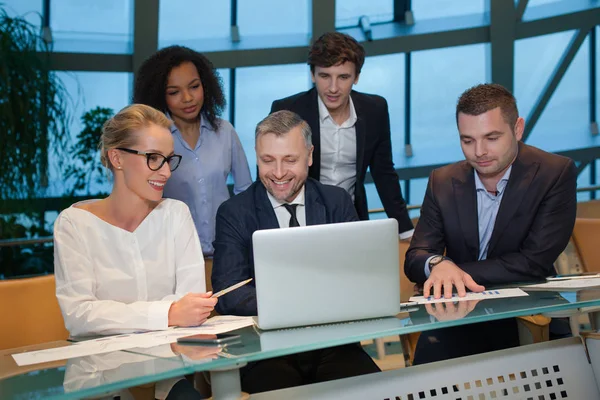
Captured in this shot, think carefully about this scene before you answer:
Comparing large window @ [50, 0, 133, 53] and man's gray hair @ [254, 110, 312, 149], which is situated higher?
large window @ [50, 0, 133, 53]

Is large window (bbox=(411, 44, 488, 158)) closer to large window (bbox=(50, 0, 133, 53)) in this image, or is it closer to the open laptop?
large window (bbox=(50, 0, 133, 53))

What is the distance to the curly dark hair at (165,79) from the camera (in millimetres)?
3096

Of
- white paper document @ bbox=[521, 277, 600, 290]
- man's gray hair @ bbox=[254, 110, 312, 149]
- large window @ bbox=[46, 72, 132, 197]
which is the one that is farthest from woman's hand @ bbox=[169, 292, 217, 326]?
large window @ bbox=[46, 72, 132, 197]

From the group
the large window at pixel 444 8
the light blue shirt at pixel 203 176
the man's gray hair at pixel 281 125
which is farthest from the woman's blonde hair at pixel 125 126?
the large window at pixel 444 8

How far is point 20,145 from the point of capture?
640 cm

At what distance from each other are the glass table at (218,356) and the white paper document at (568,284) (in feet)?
0.77

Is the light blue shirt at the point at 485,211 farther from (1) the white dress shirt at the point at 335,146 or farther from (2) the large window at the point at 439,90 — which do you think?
(2) the large window at the point at 439,90

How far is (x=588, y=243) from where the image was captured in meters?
3.09

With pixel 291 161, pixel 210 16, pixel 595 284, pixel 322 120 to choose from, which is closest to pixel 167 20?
pixel 210 16

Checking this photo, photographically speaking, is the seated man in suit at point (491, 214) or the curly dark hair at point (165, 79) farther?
the curly dark hair at point (165, 79)

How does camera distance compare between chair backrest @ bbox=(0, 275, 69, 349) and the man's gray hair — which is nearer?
chair backrest @ bbox=(0, 275, 69, 349)

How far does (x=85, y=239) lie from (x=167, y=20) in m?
5.99

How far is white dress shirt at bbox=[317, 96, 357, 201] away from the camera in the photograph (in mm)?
3281

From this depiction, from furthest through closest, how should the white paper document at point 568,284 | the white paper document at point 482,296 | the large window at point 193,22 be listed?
the large window at point 193,22 → the white paper document at point 568,284 → the white paper document at point 482,296
